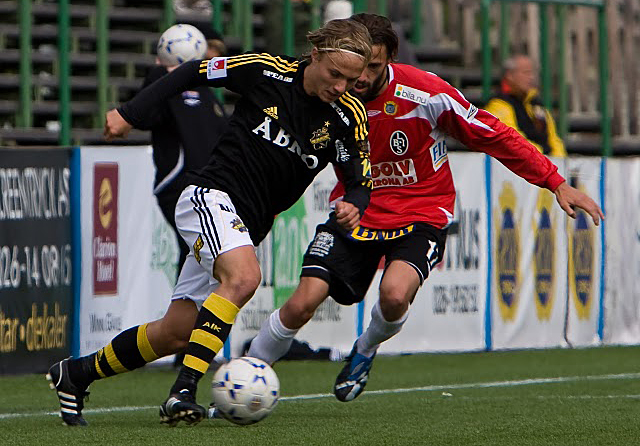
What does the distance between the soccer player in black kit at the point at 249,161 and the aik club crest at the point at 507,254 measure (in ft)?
18.2

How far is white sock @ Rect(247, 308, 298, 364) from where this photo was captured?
22.3 feet

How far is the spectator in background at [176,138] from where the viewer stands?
8695 millimetres

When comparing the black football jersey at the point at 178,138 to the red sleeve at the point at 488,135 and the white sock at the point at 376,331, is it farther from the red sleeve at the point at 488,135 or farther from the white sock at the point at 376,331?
the red sleeve at the point at 488,135

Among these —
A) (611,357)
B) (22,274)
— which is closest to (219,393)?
(22,274)

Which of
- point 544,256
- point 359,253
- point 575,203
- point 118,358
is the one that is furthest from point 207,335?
point 544,256

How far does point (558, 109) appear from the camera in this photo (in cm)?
1492

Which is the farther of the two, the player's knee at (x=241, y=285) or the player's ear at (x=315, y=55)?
the player's ear at (x=315, y=55)

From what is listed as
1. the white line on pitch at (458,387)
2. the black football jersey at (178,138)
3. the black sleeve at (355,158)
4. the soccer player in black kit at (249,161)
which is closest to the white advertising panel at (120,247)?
the black football jersey at (178,138)

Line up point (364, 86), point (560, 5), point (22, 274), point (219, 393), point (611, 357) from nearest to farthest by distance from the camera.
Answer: point (219, 393)
point (364, 86)
point (22, 274)
point (611, 357)
point (560, 5)

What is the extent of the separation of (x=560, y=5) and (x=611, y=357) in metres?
4.57

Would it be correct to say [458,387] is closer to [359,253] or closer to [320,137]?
[359,253]

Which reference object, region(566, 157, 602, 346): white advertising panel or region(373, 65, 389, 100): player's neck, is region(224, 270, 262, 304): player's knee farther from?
region(566, 157, 602, 346): white advertising panel

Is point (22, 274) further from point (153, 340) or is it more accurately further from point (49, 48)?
point (49, 48)

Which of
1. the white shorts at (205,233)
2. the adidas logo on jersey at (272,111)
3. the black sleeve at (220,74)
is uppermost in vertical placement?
the black sleeve at (220,74)
